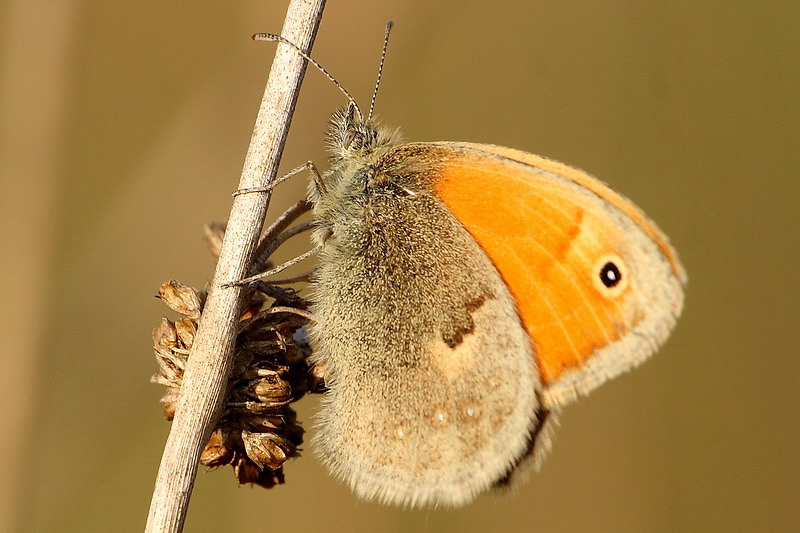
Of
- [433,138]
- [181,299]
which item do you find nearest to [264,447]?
[181,299]

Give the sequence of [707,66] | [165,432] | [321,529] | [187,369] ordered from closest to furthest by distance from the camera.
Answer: [187,369] < [165,432] < [321,529] < [707,66]

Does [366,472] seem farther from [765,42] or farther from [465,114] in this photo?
[765,42]

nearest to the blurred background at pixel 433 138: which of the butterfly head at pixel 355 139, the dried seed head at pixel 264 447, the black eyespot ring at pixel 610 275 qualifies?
the butterfly head at pixel 355 139

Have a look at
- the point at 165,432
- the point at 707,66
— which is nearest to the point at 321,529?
the point at 165,432

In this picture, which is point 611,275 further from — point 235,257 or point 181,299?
point 181,299

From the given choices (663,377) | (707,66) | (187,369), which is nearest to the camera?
(187,369)

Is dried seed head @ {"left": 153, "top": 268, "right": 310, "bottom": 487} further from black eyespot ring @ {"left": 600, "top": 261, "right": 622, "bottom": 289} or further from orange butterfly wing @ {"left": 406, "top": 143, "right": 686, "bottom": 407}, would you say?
black eyespot ring @ {"left": 600, "top": 261, "right": 622, "bottom": 289}

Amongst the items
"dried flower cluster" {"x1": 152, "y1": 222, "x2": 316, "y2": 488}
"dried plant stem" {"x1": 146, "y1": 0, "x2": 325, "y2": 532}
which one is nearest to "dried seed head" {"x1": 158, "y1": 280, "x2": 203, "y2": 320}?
"dried flower cluster" {"x1": 152, "y1": 222, "x2": 316, "y2": 488}
